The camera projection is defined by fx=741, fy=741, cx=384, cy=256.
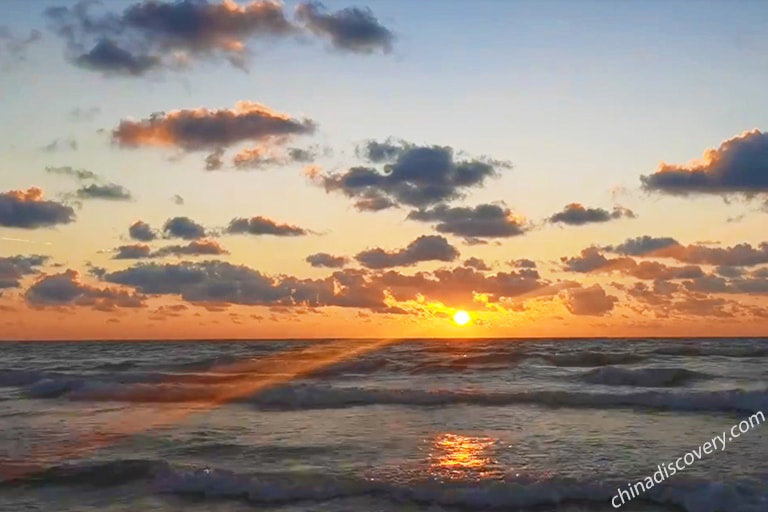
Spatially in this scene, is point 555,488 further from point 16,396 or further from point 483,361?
point 483,361

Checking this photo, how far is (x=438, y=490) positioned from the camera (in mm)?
14062

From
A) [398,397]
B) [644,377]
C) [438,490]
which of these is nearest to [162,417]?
[398,397]

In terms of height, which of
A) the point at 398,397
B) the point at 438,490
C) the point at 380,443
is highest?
the point at 398,397

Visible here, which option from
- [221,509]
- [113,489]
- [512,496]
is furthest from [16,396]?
[512,496]

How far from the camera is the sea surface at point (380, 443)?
45.3 feet

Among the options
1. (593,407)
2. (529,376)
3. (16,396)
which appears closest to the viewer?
(593,407)

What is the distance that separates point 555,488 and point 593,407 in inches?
492

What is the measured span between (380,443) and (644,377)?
20.5m

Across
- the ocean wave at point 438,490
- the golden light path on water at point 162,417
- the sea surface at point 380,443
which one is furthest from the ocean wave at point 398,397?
the ocean wave at point 438,490

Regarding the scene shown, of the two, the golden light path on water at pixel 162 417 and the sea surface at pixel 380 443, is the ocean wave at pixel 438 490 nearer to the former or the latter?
the sea surface at pixel 380 443

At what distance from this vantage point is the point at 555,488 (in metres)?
13.9

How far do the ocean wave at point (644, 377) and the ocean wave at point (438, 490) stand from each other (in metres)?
20.5

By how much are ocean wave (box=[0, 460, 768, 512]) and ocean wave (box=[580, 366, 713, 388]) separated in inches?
808

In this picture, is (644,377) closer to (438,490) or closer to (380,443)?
(380,443)
